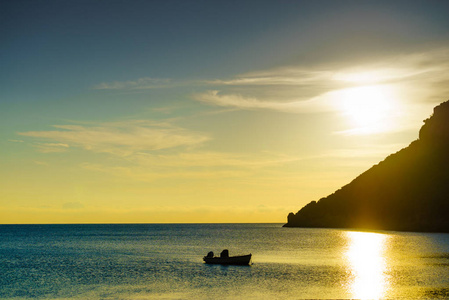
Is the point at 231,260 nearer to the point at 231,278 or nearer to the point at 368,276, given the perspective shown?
the point at 231,278

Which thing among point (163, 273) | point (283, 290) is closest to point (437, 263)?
point (283, 290)

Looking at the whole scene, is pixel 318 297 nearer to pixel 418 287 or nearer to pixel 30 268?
pixel 418 287

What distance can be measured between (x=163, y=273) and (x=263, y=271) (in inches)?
628

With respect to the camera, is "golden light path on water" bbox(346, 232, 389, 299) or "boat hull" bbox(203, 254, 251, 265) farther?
"boat hull" bbox(203, 254, 251, 265)

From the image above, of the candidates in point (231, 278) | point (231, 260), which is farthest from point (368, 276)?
point (231, 260)

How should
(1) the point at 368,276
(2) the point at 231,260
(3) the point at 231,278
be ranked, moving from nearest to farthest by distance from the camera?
(3) the point at 231,278, (1) the point at 368,276, (2) the point at 231,260

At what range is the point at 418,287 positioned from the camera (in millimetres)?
55656

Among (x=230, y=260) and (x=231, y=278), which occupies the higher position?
(x=230, y=260)

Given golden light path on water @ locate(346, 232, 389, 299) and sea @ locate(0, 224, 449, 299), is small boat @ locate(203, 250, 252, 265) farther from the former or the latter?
golden light path on water @ locate(346, 232, 389, 299)

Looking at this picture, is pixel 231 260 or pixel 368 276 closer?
pixel 368 276

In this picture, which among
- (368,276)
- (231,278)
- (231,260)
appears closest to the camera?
(231,278)

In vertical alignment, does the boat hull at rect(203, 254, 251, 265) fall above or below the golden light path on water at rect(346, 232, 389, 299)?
above

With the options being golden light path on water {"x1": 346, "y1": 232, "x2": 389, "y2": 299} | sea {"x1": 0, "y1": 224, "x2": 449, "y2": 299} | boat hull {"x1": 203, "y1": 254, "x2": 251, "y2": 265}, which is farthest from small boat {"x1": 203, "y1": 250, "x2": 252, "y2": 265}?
golden light path on water {"x1": 346, "y1": 232, "x2": 389, "y2": 299}

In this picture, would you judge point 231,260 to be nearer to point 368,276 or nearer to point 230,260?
point 230,260
